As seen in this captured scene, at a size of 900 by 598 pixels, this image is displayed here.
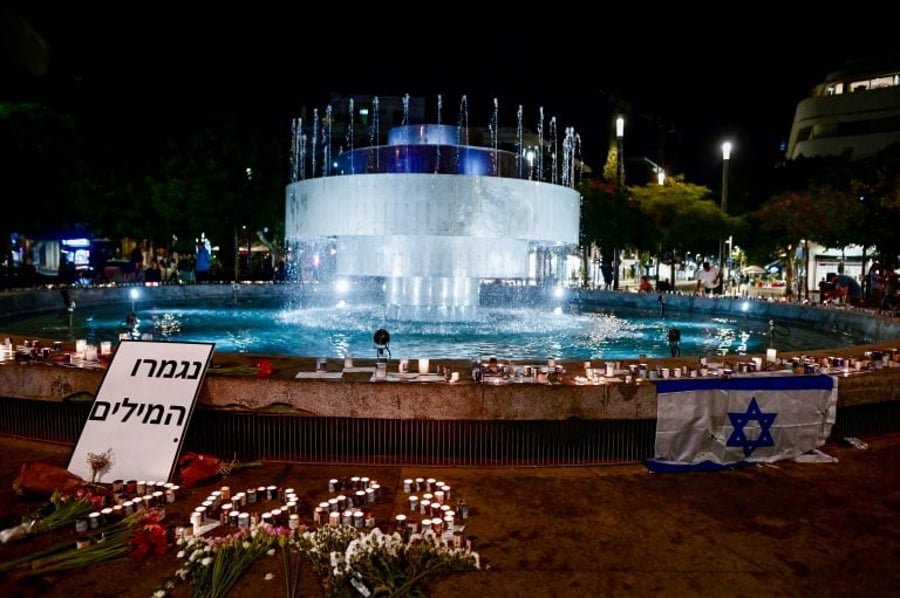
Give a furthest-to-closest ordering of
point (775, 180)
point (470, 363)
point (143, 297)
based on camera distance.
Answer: point (775, 180) → point (143, 297) → point (470, 363)

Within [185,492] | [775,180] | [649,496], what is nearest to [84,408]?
[185,492]

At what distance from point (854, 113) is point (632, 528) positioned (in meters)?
67.3

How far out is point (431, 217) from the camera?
44.0 feet

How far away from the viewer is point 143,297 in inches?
837

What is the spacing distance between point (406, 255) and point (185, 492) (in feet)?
30.7

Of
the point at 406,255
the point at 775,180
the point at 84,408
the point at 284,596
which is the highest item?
the point at 775,180

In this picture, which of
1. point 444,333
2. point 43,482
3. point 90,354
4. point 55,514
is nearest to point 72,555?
point 55,514

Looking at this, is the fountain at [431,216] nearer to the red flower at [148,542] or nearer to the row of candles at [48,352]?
the row of candles at [48,352]

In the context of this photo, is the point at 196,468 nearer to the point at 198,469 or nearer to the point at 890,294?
the point at 198,469

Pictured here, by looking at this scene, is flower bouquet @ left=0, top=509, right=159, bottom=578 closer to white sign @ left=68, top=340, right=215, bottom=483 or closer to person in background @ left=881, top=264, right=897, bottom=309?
white sign @ left=68, top=340, right=215, bottom=483

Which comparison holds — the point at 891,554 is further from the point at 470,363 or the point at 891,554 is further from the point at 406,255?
the point at 406,255

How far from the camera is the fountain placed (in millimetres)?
13430

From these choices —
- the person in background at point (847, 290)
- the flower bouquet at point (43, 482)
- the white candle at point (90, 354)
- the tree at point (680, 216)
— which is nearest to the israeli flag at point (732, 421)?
the flower bouquet at point (43, 482)

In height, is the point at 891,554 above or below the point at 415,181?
below
